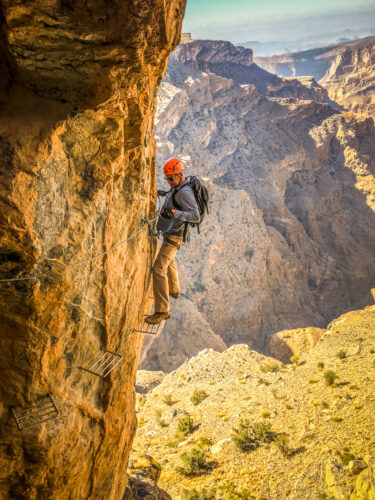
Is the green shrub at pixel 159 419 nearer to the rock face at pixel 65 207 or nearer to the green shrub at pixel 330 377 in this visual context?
the green shrub at pixel 330 377

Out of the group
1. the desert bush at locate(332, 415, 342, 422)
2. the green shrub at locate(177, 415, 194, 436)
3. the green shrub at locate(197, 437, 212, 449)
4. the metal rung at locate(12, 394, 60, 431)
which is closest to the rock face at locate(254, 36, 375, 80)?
the desert bush at locate(332, 415, 342, 422)

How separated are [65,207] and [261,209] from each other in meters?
41.7

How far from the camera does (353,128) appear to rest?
174ft

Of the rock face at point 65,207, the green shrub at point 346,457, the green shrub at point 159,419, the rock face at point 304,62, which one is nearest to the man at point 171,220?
the rock face at point 65,207

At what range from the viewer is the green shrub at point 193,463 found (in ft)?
33.5

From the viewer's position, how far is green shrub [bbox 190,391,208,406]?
1459 centimetres

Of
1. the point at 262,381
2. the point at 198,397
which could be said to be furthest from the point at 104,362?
the point at 262,381

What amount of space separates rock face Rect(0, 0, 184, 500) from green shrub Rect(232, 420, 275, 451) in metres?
6.41

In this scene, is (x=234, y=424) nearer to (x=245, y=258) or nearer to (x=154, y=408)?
(x=154, y=408)

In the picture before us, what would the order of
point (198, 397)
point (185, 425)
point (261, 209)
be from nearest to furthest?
1. point (185, 425)
2. point (198, 397)
3. point (261, 209)

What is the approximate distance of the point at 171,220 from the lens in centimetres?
660

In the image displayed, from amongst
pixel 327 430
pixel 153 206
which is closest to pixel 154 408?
pixel 327 430

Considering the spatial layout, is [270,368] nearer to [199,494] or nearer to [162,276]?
[199,494]

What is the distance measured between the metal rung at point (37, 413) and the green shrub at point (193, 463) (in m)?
7.64
